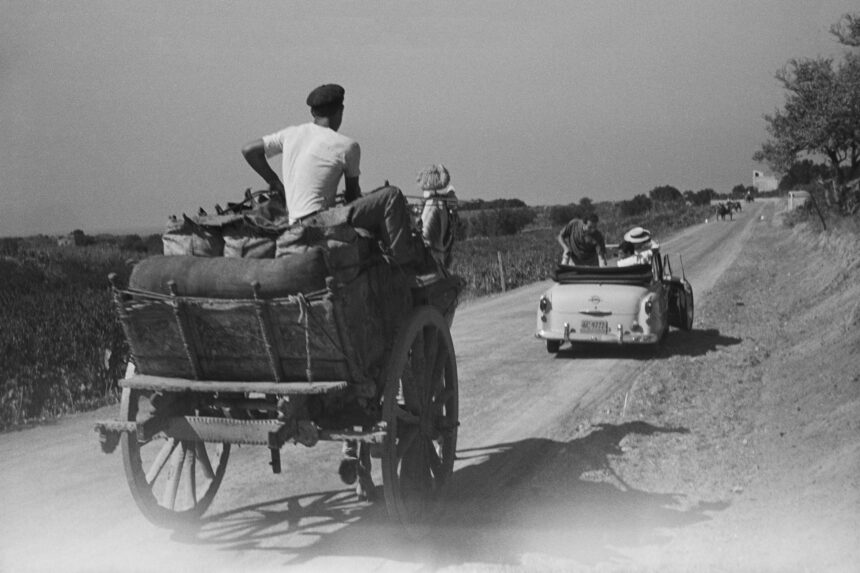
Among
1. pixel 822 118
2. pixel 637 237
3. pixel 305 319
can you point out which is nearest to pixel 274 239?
pixel 305 319

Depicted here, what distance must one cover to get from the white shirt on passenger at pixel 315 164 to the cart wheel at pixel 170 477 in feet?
5.05

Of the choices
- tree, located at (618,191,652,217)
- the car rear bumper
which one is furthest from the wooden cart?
tree, located at (618,191,652,217)

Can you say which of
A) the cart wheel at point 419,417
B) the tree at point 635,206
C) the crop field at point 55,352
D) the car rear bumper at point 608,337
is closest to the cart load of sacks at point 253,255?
the crop field at point 55,352

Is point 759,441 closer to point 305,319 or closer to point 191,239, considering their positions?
point 305,319

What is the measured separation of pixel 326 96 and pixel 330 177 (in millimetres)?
514

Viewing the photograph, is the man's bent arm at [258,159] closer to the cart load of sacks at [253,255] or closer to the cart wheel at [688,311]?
the cart load of sacks at [253,255]

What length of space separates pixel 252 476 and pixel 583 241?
28.6 ft

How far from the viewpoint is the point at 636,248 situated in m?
15.2

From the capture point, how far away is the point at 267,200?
6441 mm

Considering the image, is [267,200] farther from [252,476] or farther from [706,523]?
[706,523]

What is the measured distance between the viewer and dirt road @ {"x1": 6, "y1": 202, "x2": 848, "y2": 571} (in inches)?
222

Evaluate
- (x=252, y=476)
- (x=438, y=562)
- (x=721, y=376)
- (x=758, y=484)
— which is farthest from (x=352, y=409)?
(x=721, y=376)

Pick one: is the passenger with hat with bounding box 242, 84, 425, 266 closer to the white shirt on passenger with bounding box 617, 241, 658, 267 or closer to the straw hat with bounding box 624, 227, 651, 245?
the white shirt on passenger with bounding box 617, 241, 658, 267

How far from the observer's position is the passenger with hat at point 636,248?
1452 cm
